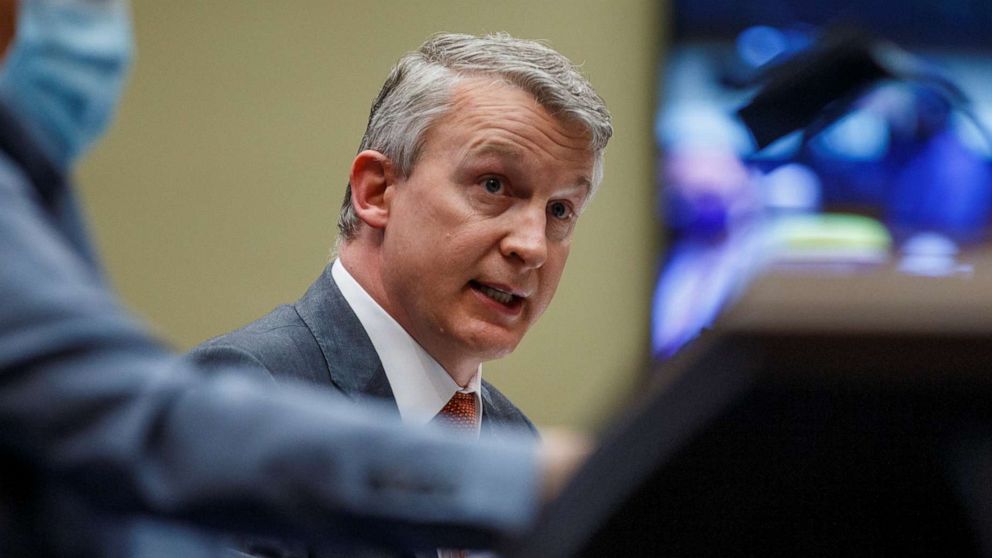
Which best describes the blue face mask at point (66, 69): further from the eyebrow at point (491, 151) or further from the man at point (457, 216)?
the eyebrow at point (491, 151)

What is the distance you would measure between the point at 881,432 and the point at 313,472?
299mm

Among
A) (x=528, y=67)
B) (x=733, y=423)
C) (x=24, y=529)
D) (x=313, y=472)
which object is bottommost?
(x=24, y=529)

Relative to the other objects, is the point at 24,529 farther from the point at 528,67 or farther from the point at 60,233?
the point at 528,67

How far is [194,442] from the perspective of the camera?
30.1 inches

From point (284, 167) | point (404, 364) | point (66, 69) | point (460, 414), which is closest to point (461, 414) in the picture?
point (460, 414)

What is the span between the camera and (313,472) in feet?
2.51

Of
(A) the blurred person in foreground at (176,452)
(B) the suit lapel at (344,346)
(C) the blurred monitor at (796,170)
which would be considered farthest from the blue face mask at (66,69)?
(C) the blurred monitor at (796,170)

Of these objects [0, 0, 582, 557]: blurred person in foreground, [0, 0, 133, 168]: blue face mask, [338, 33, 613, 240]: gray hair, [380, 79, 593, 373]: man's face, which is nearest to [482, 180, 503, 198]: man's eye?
[380, 79, 593, 373]: man's face

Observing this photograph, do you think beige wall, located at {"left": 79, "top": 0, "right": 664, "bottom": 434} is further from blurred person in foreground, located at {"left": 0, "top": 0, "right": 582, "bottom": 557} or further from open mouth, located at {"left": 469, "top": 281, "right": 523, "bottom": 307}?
blurred person in foreground, located at {"left": 0, "top": 0, "right": 582, "bottom": 557}

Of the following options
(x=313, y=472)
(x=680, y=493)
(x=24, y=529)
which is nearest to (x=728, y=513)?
(x=680, y=493)

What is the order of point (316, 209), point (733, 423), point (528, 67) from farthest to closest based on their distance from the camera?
1. point (316, 209)
2. point (528, 67)
3. point (733, 423)

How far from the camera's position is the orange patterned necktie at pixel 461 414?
2.07 m

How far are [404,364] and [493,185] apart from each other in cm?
30

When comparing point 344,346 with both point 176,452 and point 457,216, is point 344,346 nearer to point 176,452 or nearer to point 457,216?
point 457,216
